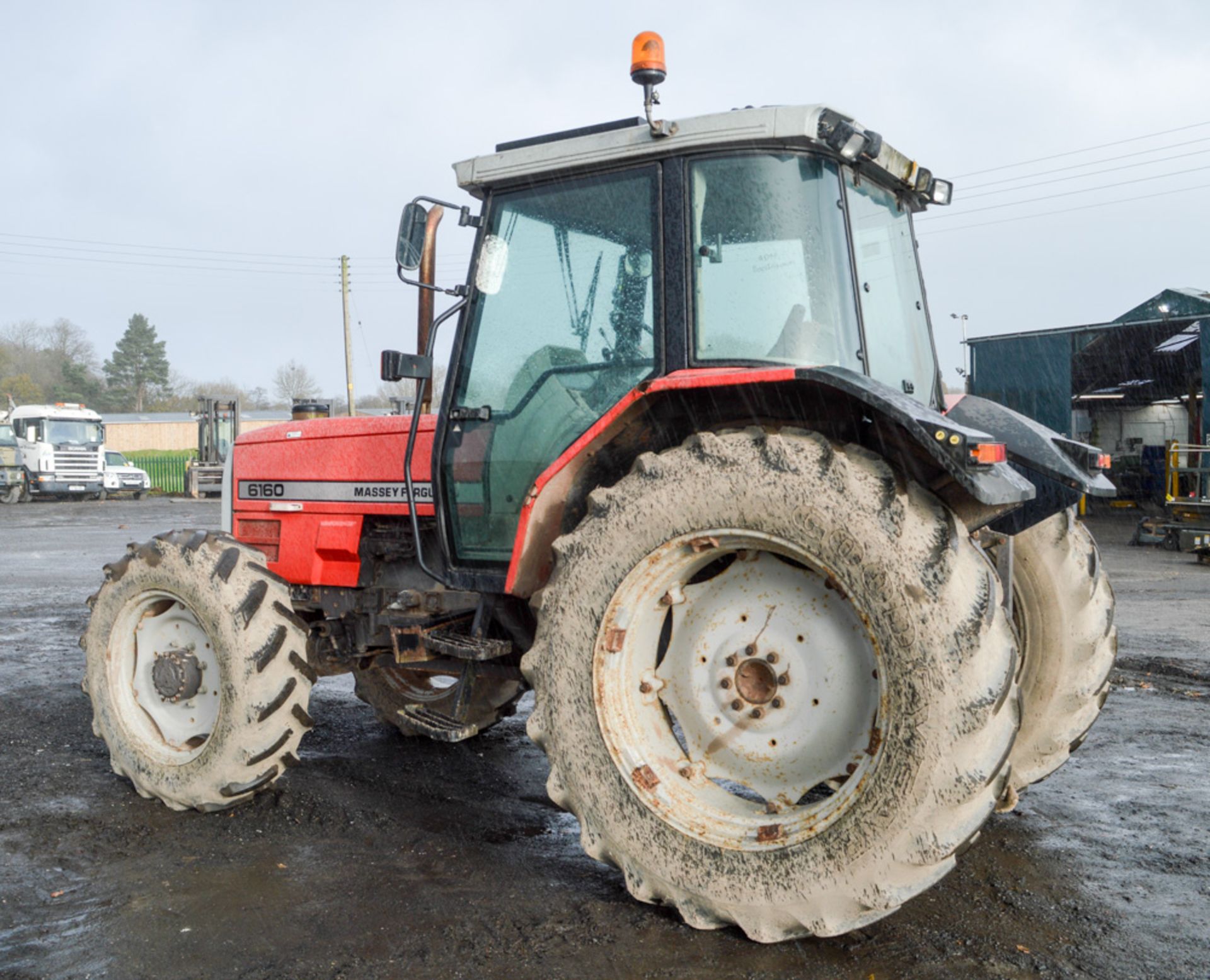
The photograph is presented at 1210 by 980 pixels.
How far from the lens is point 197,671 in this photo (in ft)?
13.9

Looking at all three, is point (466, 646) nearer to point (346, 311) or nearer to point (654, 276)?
point (654, 276)

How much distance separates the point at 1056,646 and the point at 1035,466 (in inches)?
30.4

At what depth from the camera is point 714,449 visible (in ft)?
9.53

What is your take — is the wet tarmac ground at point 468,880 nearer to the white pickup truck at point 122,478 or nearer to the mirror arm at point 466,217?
the mirror arm at point 466,217

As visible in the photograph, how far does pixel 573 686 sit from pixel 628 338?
1158 mm

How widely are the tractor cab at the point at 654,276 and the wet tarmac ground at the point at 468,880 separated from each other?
1.12m

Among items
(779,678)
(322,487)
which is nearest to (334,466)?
(322,487)

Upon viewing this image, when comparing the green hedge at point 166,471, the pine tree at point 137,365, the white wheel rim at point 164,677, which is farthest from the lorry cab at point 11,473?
the pine tree at point 137,365

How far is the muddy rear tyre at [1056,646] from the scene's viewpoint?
12.3 ft

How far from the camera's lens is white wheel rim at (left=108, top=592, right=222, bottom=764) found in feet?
13.9

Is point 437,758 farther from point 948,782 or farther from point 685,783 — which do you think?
point 948,782

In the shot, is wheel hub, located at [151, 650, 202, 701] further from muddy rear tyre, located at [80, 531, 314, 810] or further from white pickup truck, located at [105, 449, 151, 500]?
white pickup truck, located at [105, 449, 151, 500]

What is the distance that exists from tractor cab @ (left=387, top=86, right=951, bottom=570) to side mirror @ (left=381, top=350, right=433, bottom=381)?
0.34ft

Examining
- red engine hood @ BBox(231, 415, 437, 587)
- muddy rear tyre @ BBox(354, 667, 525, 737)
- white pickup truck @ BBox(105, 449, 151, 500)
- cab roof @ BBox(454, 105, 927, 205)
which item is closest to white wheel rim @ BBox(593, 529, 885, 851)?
cab roof @ BBox(454, 105, 927, 205)
